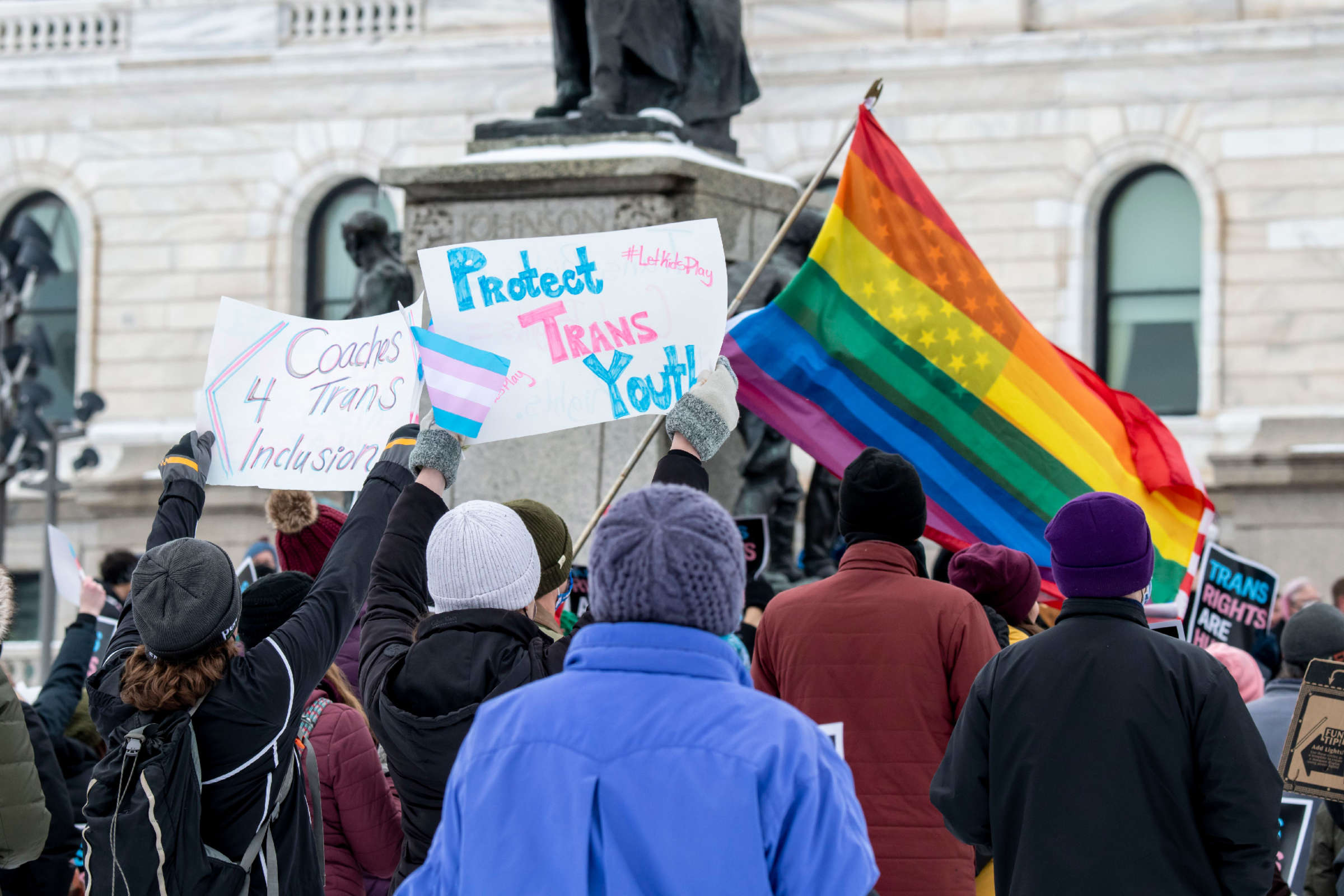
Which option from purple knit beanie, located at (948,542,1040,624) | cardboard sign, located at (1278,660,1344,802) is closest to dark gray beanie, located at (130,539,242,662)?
purple knit beanie, located at (948,542,1040,624)

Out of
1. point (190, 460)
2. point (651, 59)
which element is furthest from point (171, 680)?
point (651, 59)

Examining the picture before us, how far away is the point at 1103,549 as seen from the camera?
3740 millimetres

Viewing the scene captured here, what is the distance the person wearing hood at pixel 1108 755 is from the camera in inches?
139

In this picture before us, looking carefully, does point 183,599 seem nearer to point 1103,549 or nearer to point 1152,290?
point 1103,549

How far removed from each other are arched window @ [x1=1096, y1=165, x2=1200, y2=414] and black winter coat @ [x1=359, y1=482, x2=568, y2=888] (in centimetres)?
1716

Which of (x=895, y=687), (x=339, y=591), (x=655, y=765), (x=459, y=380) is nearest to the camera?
(x=655, y=765)

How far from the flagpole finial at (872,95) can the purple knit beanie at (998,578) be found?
132 centimetres

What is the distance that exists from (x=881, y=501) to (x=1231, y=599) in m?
3.66

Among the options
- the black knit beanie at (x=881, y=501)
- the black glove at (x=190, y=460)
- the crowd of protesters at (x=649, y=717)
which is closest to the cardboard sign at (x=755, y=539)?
the crowd of protesters at (x=649, y=717)

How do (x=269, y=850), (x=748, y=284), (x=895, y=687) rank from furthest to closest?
(x=748, y=284) < (x=895, y=687) < (x=269, y=850)

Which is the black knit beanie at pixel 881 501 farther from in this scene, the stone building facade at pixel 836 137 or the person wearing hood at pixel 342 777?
the stone building facade at pixel 836 137

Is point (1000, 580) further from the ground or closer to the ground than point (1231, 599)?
further from the ground

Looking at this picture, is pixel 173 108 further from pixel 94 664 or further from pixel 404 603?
pixel 404 603

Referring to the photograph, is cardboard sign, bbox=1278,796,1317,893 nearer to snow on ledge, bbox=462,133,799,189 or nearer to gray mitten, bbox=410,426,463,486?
gray mitten, bbox=410,426,463,486
